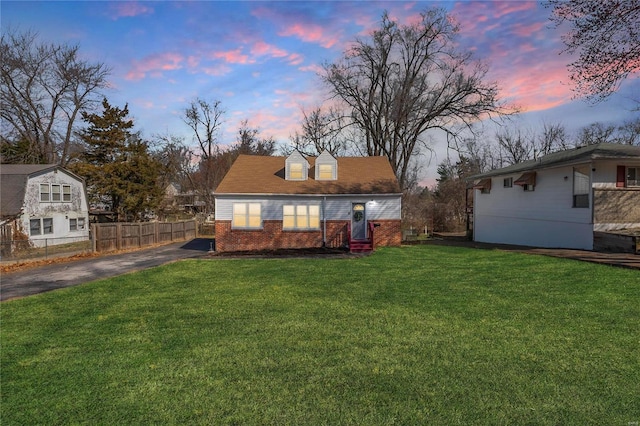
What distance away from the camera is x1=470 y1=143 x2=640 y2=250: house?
15.1 meters

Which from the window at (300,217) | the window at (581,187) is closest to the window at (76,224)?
the window at (300,217)

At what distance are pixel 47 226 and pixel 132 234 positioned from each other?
9.75 meters

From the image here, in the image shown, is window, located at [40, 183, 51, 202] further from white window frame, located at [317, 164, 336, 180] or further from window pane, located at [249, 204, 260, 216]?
white window frame, located at [317, 164, 336, 180]

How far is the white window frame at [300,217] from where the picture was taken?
64.7 ft

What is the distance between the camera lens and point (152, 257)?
1777cm

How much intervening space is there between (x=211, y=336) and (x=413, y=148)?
31.6m

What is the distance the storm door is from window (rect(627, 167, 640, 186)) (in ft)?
38.5

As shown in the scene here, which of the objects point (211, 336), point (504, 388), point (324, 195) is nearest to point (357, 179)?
point (324, 195)

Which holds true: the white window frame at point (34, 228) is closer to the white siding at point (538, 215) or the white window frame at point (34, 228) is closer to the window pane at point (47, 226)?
the window pane at point (47, 226)

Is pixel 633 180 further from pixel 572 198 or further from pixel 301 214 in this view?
pixel 301 214

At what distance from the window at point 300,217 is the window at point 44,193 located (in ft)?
65.4

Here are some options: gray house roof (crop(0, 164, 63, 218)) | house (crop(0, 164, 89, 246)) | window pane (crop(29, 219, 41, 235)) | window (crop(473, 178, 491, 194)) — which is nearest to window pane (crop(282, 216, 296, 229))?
window (crop(473, 178, 491, 194))

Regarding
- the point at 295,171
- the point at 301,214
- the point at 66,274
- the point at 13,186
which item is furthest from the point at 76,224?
the point at 301,214

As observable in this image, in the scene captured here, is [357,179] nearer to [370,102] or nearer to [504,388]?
[370,102]
